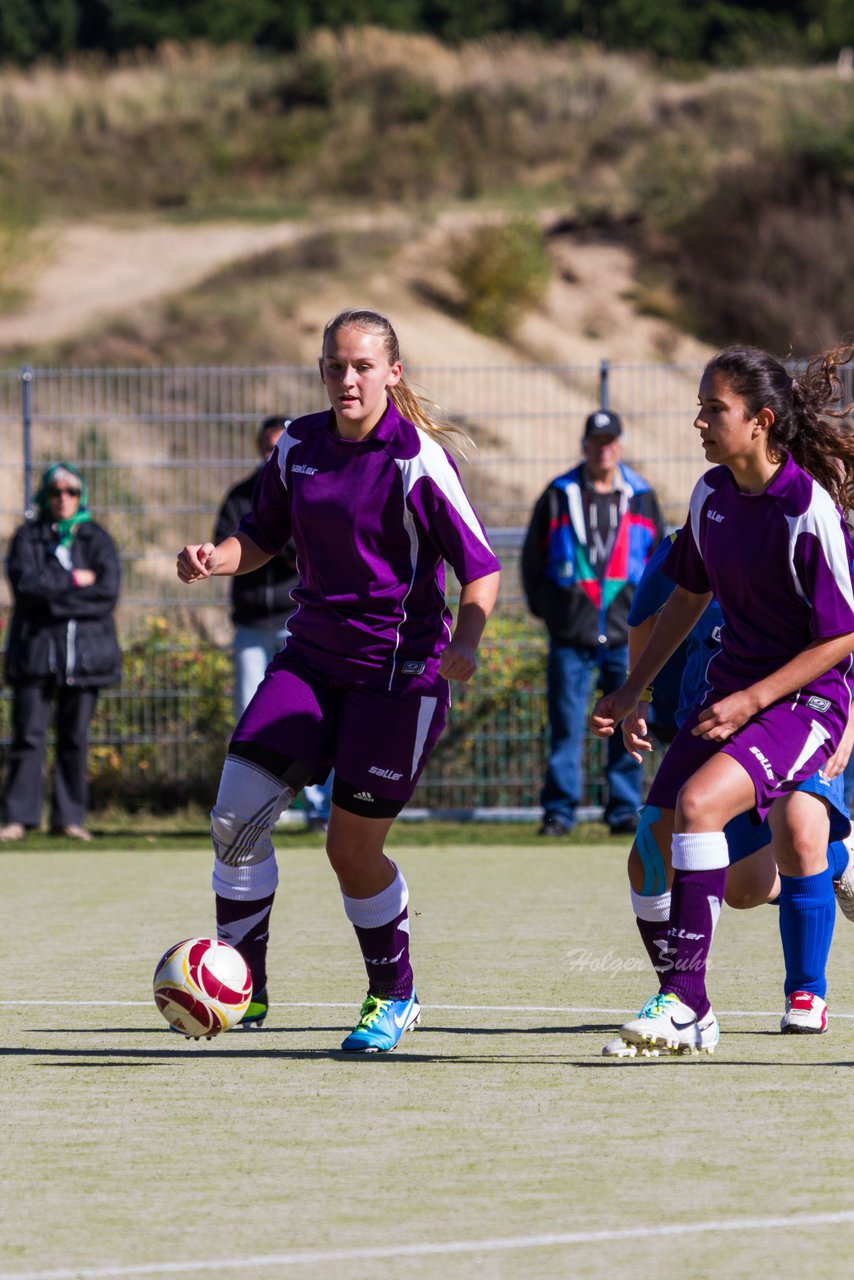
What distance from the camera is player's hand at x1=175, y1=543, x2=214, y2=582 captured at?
567cm

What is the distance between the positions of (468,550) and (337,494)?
1.23ft

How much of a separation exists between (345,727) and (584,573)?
584 centimetres

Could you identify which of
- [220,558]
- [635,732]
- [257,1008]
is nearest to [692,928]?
[635,732]

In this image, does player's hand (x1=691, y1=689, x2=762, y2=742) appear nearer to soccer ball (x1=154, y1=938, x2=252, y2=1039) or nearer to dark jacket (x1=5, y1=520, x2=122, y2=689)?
soccer ball (x1=154, y1=938, x2=252, y2=1039)

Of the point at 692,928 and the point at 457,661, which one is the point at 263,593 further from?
the point at 692,928

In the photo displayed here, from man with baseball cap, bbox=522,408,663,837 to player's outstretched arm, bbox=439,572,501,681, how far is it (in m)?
5.59

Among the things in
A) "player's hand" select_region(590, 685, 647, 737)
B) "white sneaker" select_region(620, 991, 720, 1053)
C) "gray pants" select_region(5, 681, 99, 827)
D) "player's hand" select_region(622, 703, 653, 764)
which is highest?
"player's hand" select_region(590, 685, 647, 737)

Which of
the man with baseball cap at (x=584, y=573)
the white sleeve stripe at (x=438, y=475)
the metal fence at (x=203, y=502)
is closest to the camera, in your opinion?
the white sleeve stripe at (x=438, y=475)

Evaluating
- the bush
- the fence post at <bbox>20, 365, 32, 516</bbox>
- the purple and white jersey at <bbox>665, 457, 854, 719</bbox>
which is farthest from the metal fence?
the bush

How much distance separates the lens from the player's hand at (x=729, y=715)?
17.5ft

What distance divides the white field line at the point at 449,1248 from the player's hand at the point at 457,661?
1.88m

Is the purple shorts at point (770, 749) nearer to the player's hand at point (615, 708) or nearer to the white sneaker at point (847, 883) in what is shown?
the player's hand at point (615, 708)

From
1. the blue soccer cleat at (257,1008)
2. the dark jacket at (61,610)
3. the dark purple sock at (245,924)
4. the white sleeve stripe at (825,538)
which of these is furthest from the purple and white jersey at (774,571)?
the dark jacket at (61,610)

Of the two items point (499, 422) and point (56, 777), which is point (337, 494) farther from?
point (499, 422)
